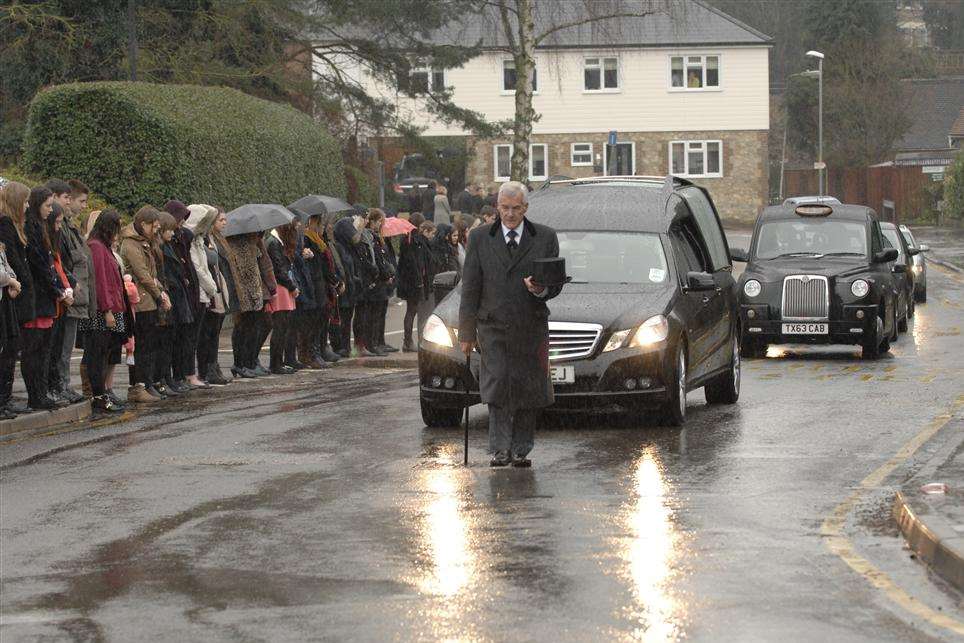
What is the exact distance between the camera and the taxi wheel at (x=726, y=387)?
16.1 m

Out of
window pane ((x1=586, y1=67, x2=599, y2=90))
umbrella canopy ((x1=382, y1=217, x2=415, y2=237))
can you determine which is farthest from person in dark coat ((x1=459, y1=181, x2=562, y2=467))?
window pane ((x1=586, y1=67, x2=599, y2=90))

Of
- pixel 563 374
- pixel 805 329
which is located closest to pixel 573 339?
pixel 563 374

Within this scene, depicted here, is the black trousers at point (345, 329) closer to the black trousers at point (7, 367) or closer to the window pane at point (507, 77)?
the black trousers at point (7, 367)

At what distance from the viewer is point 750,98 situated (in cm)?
7444

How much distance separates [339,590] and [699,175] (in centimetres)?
6788

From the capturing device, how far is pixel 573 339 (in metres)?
13.9

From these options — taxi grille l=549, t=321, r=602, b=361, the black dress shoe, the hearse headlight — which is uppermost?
taxi grille l=549, t=321, r=602, b=361

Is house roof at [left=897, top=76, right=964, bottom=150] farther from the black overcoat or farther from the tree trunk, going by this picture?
the black overcoat

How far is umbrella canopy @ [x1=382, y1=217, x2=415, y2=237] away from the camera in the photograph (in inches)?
943

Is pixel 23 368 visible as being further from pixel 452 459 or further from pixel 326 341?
pixel 326 341

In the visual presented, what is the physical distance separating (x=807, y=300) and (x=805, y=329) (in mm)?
368

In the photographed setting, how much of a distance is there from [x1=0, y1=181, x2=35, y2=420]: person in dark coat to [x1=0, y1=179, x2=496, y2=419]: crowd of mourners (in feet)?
0.04

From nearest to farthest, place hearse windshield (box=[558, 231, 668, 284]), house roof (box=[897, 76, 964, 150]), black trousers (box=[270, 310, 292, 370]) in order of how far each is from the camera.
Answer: hearse windshield (box=[558, 231, 668, 284]) → black trousers (box=[270, 310, 292, 370]) → house roof (box=[897, 76, 964, 150])

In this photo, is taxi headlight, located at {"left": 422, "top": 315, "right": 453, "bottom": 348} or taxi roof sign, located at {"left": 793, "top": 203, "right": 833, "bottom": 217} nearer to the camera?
taxi headlight, located at {"left": 422, "top": 315, "right": 453, "bottom": 348}
